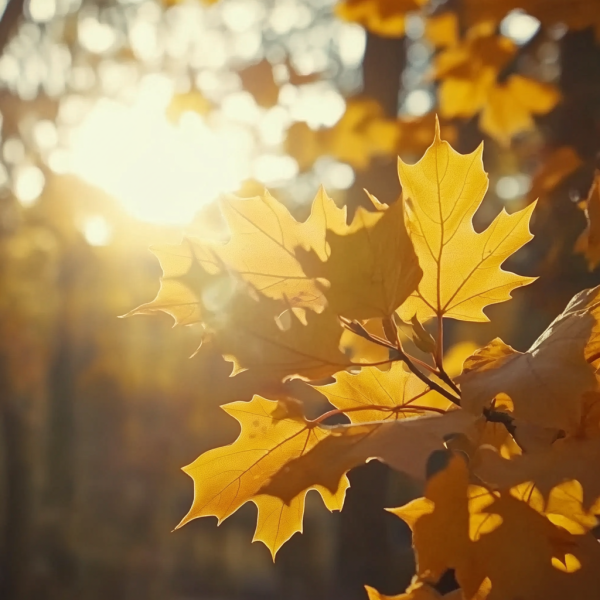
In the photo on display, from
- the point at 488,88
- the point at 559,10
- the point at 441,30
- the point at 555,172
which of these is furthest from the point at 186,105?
the point at 555,172

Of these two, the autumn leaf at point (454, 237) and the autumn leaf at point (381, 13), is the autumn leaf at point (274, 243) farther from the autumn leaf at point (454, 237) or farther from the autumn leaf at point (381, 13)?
the autumn leaf at point (381, 13)

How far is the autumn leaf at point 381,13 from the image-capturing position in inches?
69.1

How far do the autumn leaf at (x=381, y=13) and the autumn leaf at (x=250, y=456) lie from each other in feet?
4.87

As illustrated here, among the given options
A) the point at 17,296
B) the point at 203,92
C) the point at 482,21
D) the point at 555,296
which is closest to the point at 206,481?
the point at 555,296

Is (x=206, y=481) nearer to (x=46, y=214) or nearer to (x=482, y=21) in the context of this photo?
(x=482, y=21)

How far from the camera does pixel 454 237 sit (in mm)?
578

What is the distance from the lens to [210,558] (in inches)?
221

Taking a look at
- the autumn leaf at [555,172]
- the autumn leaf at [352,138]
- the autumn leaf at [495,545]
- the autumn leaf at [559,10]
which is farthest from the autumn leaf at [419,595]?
the autumn leaf at [352,138]

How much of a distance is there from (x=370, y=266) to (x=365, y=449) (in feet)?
0.47

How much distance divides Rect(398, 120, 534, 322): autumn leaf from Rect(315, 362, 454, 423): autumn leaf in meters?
0.06

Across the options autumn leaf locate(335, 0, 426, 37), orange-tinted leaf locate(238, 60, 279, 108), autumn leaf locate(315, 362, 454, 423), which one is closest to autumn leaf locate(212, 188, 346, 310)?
autumn leaf locate(315, 362, 454, 423)

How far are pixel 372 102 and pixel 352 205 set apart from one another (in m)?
0.38

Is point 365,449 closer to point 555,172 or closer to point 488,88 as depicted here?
point 555,172

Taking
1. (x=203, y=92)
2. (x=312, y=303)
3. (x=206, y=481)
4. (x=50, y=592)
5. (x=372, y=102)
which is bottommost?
(x=50, y=592)
